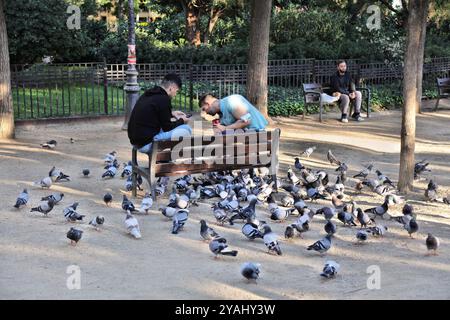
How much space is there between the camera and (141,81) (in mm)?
17203

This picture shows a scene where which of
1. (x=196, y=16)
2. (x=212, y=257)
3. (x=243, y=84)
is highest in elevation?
(x=196, y=16)

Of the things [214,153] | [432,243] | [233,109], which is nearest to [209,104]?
[233,109]

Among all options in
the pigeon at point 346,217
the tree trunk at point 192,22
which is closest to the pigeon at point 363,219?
the pigeon at point 346,217

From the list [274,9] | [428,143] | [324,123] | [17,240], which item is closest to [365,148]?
[428,143]

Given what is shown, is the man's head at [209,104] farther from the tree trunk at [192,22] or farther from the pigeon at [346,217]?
the tree trunk at [192,22]

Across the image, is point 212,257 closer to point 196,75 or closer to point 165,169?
point 165,169

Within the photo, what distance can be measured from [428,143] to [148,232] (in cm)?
796

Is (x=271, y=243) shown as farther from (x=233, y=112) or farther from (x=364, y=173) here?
(x=364, y=173)

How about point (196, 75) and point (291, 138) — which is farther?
point (196, 75)

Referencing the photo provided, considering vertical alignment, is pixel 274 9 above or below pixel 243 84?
above

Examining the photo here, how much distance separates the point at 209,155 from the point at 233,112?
2.67 ft

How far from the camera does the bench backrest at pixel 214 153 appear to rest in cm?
871

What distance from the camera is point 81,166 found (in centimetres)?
1110

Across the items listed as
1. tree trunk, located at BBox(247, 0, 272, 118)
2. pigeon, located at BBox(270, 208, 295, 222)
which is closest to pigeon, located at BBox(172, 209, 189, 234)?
pigeon, located at BBox(270, 208, 295, 222)
